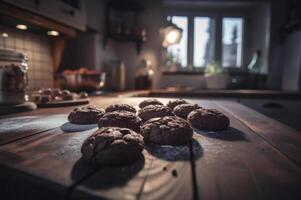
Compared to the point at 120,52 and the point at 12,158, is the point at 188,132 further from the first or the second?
the point at 120,52

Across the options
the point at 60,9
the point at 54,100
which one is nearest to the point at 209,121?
the point at 54,100

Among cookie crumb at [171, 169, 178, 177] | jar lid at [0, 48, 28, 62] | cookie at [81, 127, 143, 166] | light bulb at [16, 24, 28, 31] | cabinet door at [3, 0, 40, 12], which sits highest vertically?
cabinet door at [3, 0, 40, 12]

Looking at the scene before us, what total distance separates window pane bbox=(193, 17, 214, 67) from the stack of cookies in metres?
2.53

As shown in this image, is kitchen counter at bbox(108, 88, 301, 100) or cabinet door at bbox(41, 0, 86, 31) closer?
cabinet door at bbox(41, 0, 86, 31)

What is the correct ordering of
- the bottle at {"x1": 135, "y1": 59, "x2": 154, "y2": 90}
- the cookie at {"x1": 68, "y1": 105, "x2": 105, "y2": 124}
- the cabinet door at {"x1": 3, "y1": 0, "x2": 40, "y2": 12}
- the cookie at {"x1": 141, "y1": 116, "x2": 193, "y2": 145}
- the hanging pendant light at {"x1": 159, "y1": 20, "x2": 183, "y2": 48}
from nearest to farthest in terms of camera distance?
the cookie at {"x1": 141, "y1": 116, "x2": 193, "y2": 145} → the cookie at {"x1": 68, "y1": 105, "x2": 105, "y2": 124} → the cabinet door at {"x1": 3, "y1": 0, "x2": 40, "y2": 12} → the hanging pendant light at {"x1": 159, "y1": 20, "x2": 183, "y2": 48} → the bottle at {"x1": 135, "y1": 59, "x2": 154, "y2": 90}

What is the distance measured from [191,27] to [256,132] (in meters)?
2.77

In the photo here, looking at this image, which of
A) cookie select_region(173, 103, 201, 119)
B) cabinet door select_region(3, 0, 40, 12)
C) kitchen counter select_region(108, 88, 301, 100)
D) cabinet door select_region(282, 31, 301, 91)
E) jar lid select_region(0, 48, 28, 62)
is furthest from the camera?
cabinet door select_region(282, 31, 301, 91)

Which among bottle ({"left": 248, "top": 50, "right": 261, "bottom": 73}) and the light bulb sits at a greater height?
the light bulb

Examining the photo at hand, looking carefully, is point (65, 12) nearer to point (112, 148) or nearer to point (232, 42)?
point (112, 148)

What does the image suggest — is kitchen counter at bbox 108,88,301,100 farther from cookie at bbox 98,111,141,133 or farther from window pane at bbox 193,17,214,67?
cookie at bbox 98,111,141,133

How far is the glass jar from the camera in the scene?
0.93 meters

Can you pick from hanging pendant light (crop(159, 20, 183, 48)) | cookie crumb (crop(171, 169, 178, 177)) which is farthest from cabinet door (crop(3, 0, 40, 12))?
hanging pendant light (crop(159, 20, 183, 48))

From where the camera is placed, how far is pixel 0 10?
43.7 inches

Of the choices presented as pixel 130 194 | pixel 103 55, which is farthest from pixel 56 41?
pixel 130 194
